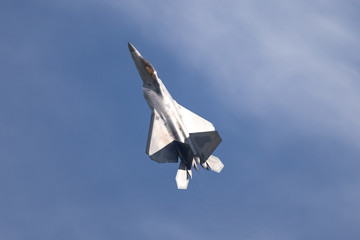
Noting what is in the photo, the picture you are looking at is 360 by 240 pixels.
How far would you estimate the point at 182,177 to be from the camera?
128ft

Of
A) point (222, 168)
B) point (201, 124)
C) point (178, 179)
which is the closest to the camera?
point (178, 179)

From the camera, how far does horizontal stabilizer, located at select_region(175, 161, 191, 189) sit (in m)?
38.8

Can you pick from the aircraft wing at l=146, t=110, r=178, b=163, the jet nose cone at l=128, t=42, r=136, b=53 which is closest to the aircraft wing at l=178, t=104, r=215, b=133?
the aircraft wing at l=146, t=110, r=178, b=163

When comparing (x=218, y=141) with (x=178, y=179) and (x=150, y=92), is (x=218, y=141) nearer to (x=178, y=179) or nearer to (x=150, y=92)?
(x=178, y=179)

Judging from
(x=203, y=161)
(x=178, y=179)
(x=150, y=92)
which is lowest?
(x=178, y=179)

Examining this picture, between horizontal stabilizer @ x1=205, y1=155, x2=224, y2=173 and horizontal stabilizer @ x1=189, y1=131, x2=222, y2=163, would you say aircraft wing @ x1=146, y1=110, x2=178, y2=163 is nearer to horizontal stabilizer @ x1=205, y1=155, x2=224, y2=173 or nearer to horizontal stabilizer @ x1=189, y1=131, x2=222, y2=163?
horizontal stabilizer @ x1=189, y1=131, x2=222, y2=163

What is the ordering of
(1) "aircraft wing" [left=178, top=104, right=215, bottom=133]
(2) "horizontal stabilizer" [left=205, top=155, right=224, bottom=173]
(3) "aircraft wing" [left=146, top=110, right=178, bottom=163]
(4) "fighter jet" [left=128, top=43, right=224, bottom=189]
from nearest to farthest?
(3) "aircraft wing" [left=146, top=110, right=178, bottom=163], (4) "fighter jet" [left=128, top=43, right=224, bottom=189], (2) "horizontal stabilizer" [left=205, top=155, right=224, bottom=173], (1) "aircraft wing" [left=178, top=104, right=215, bottom=133]

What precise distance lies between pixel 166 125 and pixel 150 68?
5.58m

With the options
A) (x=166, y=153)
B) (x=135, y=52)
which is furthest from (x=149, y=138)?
(x=135, y=52)

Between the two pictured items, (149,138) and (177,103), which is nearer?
(149,138)

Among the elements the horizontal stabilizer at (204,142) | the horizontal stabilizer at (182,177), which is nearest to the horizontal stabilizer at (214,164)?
the horizontal stabilizer at (204,142)

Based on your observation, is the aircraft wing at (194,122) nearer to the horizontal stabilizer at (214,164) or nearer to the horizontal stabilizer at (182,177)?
the horizontal stabilizer at (214,164)

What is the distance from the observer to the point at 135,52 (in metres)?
43.7

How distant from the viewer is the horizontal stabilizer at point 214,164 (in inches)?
1629
